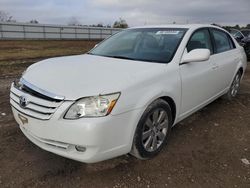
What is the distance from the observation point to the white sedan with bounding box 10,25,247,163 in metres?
2.50

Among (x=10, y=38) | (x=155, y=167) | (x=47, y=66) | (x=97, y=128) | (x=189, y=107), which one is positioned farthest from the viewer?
(x=10, y=38)

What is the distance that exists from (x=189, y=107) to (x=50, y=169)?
78.2 inches

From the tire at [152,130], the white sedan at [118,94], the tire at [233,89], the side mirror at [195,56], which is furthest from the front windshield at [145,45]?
the tire at [233,89]

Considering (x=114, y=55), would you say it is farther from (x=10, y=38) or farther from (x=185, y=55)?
(x=10, y=38)

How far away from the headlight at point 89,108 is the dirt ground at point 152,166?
0.75 m

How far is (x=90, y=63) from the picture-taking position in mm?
3396

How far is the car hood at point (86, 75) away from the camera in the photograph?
2.57 meters

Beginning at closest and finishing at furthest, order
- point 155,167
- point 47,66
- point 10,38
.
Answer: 1. point 155,167
2. point 47,66
3. point 10,38

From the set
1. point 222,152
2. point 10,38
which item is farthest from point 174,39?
point 10,38

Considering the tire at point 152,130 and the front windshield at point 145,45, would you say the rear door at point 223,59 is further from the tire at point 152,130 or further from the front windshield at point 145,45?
the tire at point 152,130

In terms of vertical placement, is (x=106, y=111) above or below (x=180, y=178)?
above

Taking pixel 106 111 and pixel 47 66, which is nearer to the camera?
pixel 106 111

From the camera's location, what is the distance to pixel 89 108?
8.20 feet

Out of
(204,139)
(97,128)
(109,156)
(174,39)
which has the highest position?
(174,39)
